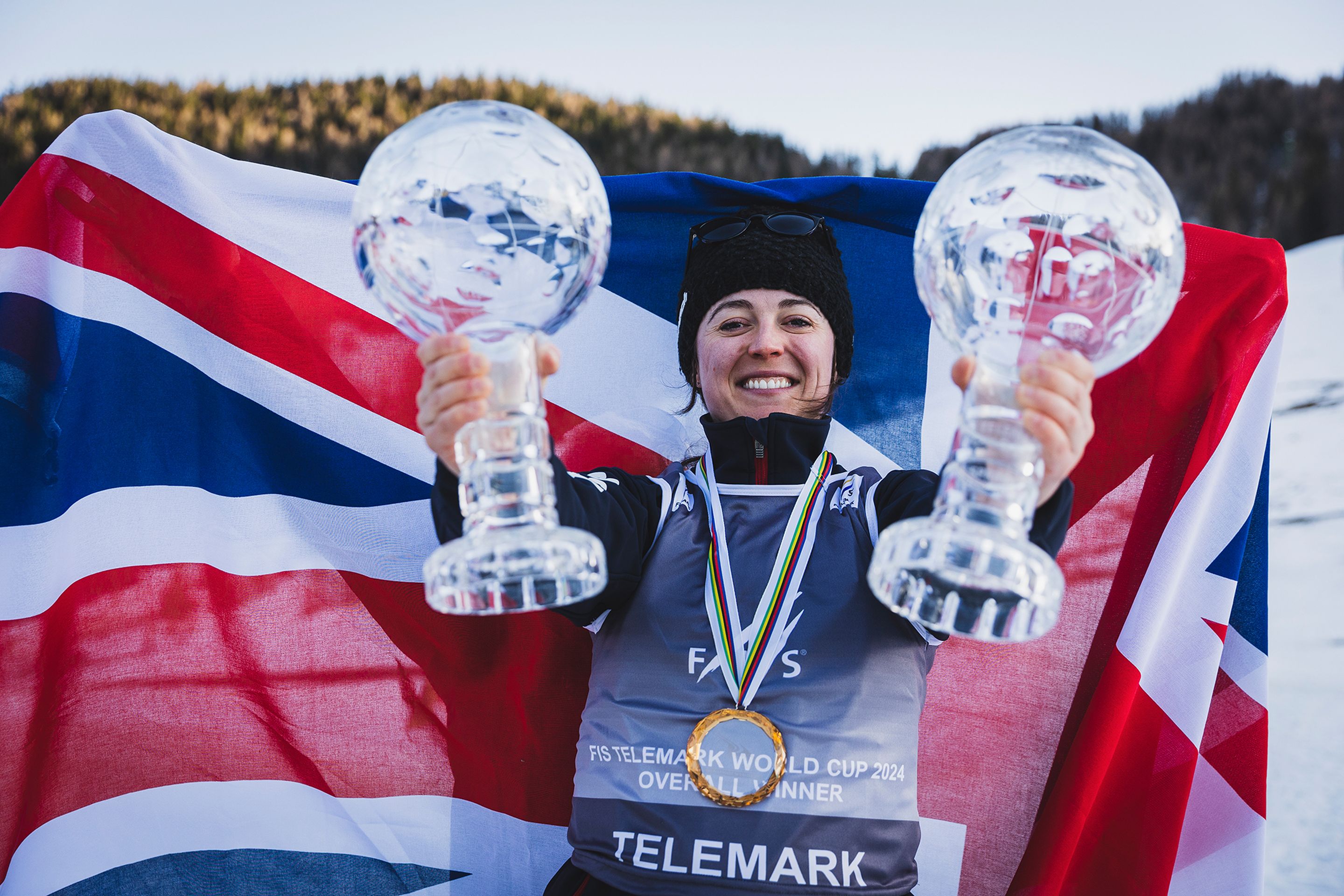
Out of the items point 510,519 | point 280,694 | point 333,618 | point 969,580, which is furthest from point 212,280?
point 969,580

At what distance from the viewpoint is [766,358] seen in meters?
1.90

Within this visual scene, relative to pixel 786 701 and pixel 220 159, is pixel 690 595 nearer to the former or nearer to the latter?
pixel 786 701

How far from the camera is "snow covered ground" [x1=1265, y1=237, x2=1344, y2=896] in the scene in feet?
9.05

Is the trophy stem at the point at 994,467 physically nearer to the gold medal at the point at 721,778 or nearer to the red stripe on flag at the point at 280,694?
the gold medal at the point at 721,778

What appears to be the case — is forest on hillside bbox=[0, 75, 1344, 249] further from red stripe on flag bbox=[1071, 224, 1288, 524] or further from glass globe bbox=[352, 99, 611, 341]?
glass globe bbox=[352, 99, 611, 341]

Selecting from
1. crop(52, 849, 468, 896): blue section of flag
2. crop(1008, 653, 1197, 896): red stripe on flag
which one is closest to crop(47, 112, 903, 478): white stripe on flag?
crop(1008, 653, 1197, 896): red stripe on flag

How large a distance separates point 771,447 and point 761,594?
0.98 feet

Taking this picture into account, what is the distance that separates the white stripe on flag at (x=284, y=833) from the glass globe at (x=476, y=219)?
4.24ft

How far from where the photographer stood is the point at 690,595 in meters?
1.64

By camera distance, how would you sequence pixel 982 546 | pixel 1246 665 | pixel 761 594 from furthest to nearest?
pixel 1246 665 < pixel 761 594 < pixel 982 546

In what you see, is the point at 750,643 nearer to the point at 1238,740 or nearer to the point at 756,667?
the point at 756,667

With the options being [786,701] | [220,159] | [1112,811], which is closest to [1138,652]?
[1112,811]

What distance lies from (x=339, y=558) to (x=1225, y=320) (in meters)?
2.01

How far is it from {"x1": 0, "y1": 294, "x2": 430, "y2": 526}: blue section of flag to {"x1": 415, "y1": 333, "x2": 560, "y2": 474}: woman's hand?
108 centimetres
